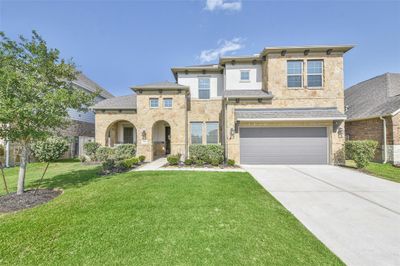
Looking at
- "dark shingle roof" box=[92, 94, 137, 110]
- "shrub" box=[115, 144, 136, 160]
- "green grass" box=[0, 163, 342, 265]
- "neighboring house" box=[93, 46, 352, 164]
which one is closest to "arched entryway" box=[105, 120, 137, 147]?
"dark shingle roof" box=[92, 94, 137, 110]

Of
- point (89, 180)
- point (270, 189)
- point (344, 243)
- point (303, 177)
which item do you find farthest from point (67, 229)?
point (303, 177)

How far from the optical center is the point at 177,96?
551 inches

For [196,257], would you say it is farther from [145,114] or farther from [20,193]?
[145,114]

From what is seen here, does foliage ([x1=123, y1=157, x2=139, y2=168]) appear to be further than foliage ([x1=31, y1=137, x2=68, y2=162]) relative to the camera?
No

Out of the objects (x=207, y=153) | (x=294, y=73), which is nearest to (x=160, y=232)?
(x=207, y=153)

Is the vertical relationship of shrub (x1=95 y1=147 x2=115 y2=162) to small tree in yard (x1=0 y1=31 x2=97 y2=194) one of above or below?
below

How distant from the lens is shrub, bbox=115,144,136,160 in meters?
13.6

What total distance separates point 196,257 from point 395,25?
18435 mm

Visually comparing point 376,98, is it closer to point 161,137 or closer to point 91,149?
point 161,137

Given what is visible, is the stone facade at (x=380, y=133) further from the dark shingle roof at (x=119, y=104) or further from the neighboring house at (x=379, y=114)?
the dark shingle roof at (x=119, y=104)

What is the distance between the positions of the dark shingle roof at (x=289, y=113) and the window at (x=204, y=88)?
3982 mm

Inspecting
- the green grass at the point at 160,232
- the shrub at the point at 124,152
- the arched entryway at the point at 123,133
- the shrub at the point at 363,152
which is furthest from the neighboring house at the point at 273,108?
the green grass at the point at 160,232

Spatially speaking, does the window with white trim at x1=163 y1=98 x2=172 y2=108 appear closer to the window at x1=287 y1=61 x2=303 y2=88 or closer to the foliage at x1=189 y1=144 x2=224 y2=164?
the foliage at x1=189 y1=144 x2=224 y2=164

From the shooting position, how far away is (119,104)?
15781 mm
